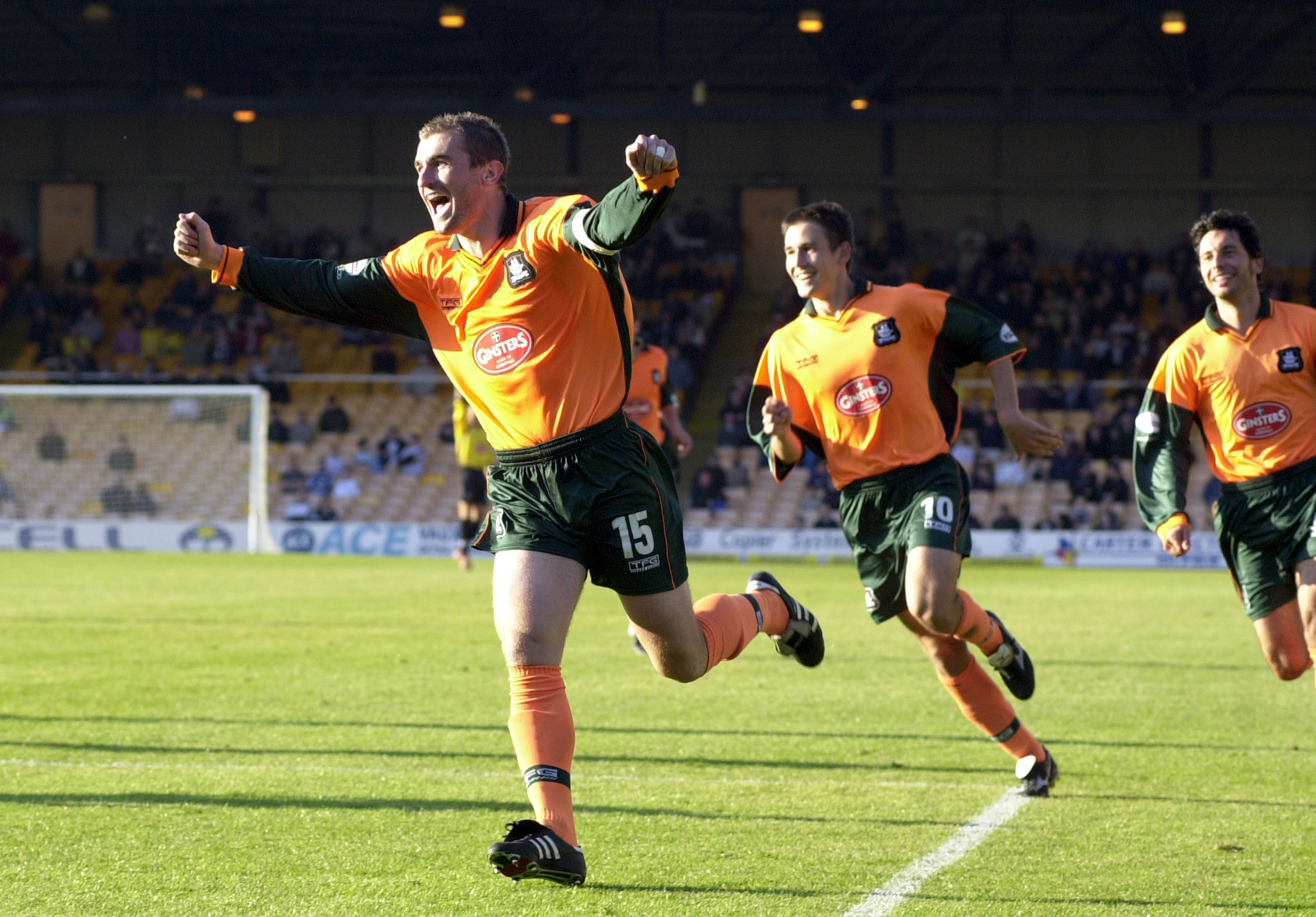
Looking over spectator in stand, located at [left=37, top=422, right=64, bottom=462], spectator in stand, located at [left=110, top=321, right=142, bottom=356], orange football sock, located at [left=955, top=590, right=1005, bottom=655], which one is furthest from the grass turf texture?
spectator in stand, located at [left=110, top=321, right=142, bottom=356]

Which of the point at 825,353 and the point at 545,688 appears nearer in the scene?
the point at 545,688

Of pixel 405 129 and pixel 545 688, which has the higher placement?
pixel 405 129

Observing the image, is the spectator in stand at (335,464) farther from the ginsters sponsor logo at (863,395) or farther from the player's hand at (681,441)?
the ginsters sponsor logo at (863,395)

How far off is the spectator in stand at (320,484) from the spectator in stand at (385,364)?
3399 millimetres

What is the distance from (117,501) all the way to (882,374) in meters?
22.9

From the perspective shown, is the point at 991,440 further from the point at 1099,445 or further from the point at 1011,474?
the point at 1099,445

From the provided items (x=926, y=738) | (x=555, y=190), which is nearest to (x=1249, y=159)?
(x=555, y=190)

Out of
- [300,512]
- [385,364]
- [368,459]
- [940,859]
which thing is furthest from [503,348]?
[385,364]

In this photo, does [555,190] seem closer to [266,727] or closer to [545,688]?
[266,727]

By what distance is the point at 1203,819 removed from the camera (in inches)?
235

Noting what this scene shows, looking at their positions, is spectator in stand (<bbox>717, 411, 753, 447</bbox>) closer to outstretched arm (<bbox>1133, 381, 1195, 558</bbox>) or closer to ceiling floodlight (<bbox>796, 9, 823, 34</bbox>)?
ceiling floodlight (<bbox>796, 9, 823, 34</bbox>)

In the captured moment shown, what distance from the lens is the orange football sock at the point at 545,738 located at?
447 centimetres

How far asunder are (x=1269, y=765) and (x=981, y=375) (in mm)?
25211

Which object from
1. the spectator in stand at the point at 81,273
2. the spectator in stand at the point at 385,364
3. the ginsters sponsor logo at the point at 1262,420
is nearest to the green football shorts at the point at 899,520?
the ginsters sponsor logo at the point at 1262,420
